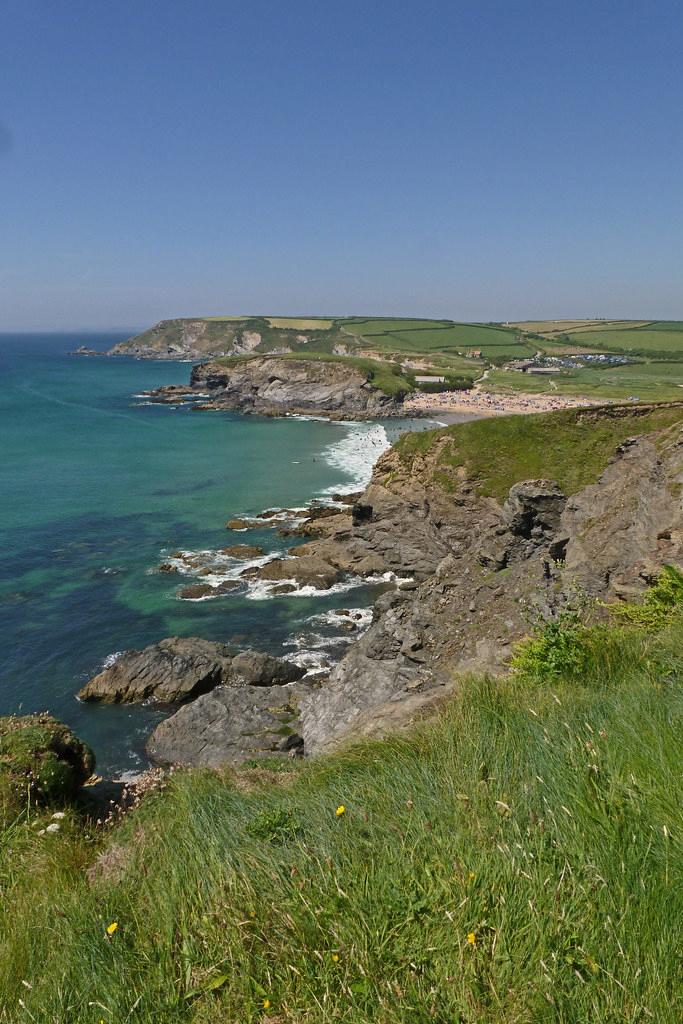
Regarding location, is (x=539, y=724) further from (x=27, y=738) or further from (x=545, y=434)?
(x=545, y=434)

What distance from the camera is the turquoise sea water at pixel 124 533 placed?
28.6 m

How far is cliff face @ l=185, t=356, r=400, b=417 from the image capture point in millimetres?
128000

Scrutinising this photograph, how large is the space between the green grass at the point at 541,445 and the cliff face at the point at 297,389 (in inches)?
2976

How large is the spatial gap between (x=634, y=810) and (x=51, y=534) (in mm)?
51082

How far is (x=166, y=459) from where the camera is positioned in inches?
3081

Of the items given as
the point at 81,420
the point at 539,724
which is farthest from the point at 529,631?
the point at 81,420

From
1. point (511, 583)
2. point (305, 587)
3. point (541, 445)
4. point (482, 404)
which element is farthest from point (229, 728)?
point (482, 404)

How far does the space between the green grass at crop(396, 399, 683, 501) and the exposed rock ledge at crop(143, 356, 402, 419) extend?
2943 inches

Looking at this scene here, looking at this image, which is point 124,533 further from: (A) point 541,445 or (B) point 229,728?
(A) point 541,445

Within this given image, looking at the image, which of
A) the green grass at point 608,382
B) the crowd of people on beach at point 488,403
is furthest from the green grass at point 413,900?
the green grass at point 608,382

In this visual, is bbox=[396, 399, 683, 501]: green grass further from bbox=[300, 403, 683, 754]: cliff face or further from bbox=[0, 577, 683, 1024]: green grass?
bbox=[0, 577, 683, 1024]: green grass

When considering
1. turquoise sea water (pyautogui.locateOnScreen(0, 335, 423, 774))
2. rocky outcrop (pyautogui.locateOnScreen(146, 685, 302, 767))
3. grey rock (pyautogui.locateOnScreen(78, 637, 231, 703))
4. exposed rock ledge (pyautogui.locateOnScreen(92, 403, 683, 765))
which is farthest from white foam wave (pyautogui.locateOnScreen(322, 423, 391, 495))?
rocky outcrop (pyautogui.locateOnScreen(146, 685, 302, 767))

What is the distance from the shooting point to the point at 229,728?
22.7 meters

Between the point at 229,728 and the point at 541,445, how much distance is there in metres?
31.1
